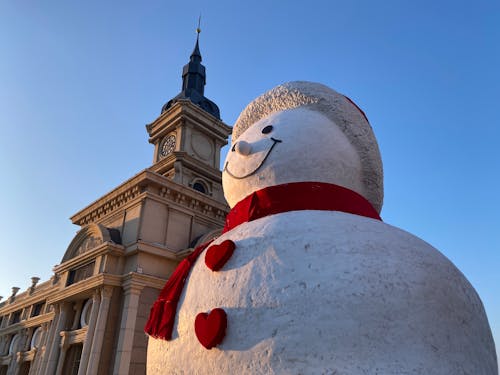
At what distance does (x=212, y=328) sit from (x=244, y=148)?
5.60 feet

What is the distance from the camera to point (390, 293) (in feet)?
8.24

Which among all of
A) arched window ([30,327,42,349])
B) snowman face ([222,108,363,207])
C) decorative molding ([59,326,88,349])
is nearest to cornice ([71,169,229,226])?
decorative molding ([59,326,88,349])

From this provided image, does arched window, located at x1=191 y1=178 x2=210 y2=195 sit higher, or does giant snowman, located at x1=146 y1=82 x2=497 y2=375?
arched window, located at x1=191 y1=178 x2=210 y2=195

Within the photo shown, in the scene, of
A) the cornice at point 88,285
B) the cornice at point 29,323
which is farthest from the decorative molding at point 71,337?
the cornice at point 29,323

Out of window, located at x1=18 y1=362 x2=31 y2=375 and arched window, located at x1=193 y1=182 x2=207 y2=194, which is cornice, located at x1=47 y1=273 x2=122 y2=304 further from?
window, located at x1=18 y1=362 x2=31 y2=375

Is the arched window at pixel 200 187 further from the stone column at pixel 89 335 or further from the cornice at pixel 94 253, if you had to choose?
the stone column at pixel 89 335

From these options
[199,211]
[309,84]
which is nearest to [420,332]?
[309,84]

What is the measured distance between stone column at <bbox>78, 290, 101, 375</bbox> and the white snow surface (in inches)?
346

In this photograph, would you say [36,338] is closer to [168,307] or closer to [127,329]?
[127,329]

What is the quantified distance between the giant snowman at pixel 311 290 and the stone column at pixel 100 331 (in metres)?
8.12

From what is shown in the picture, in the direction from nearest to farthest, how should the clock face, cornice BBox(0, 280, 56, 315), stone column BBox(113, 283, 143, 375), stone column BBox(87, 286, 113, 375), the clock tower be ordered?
stone column BBox(113, 283, 143, 375)
stone column BBox(87, 286, 113, 375)
the clock tower
cornice BBox(0, 280, 56, 315)
the clock face

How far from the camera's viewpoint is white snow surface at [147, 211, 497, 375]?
2.37 meters

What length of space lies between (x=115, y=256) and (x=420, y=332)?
10537 millimetres

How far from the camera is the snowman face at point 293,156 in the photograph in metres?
3.54
